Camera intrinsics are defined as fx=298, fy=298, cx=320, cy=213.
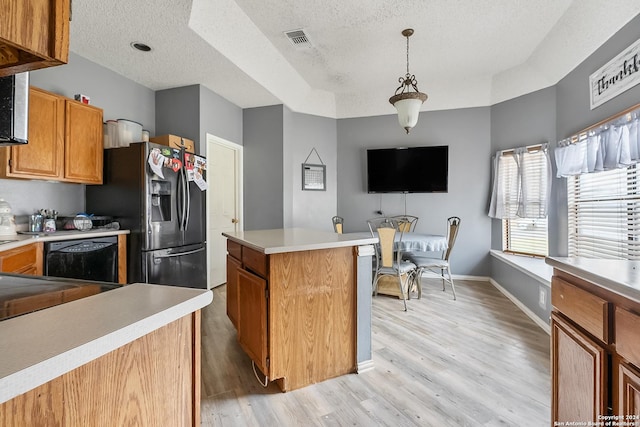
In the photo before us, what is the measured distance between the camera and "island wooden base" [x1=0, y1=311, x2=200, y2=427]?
1.49 ft

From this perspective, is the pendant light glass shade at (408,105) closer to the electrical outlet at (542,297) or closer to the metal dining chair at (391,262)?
the metal dining chair at (391,262)

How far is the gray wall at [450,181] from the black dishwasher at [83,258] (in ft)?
10.9

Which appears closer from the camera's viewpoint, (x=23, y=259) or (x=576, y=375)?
(x=576, y=375)

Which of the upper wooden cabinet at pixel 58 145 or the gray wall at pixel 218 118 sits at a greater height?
the gray wall at pixel 218 118

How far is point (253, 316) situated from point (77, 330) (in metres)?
1.47

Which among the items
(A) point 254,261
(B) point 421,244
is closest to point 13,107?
(A) point 254,261

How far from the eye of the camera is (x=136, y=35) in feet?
8.78

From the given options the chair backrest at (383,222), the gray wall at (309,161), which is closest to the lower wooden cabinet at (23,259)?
the gray wall at (309,161)

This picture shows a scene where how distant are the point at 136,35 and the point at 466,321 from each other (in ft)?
13.3

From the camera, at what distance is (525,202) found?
367 centimetres

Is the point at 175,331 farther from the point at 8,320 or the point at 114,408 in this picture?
the point at 8,320

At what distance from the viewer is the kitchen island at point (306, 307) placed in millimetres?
1744

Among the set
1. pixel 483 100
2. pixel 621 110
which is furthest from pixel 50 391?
pixel 483 100

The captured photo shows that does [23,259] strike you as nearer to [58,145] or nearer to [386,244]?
[58,145]
